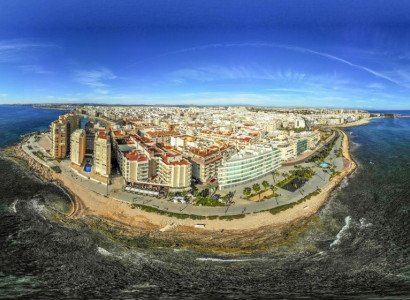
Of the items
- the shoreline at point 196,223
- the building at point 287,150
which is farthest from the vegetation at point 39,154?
the building at point 287,150

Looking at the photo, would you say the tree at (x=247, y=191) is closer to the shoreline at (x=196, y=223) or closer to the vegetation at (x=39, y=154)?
Answer: the shoreline at (x=196, y=223)

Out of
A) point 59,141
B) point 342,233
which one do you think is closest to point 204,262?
point 342,233

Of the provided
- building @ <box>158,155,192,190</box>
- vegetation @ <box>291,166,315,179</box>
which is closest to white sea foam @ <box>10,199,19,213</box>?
building @ <box>158,155,192,190</box>

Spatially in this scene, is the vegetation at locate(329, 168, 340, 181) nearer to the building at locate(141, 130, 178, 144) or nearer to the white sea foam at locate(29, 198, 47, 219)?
the building at locate(141, 130, 178, 144)

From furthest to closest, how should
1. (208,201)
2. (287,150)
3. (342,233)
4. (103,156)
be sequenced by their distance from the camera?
(287,150)
(103,156)
(208,201)
(342,233)

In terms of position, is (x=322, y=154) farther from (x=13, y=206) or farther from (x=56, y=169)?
(x=13, y=206)
